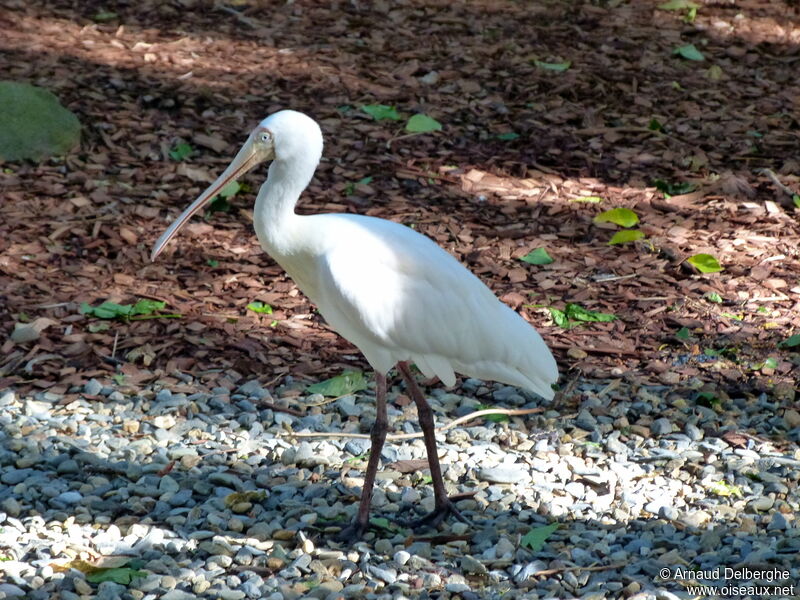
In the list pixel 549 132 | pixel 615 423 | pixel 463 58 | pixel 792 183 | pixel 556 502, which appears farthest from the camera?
pixel 463 58

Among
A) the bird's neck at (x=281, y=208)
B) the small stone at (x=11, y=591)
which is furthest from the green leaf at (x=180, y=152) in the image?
the small stone at (x=11, y=591)

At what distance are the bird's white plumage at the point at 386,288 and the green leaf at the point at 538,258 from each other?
2049mm

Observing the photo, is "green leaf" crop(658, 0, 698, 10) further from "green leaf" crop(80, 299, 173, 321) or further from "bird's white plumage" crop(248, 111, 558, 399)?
"bird's white plumage" crop(248, 111, 558, 399)

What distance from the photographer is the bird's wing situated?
4.26 meters

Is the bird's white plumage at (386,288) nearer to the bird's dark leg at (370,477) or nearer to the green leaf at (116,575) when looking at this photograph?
the bird's dark leg at (370,477)

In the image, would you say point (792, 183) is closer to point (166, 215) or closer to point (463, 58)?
point (463, 58)

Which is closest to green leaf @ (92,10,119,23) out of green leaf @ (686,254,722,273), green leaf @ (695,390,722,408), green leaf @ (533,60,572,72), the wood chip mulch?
the wood chip mulch

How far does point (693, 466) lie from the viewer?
4.84 m

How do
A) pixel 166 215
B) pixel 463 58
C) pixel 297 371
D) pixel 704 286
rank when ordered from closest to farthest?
pixel 297 371 → pixel 704 286 → pixel 166 215 → pixel 463 58

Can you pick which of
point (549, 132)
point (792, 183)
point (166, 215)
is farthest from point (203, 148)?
point (792, 183)

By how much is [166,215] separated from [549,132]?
2938 mm

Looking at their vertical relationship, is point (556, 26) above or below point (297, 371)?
above

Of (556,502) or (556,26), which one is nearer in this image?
(556,502)

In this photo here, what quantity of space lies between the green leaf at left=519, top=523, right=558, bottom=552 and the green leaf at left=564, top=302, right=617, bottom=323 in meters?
1.94
